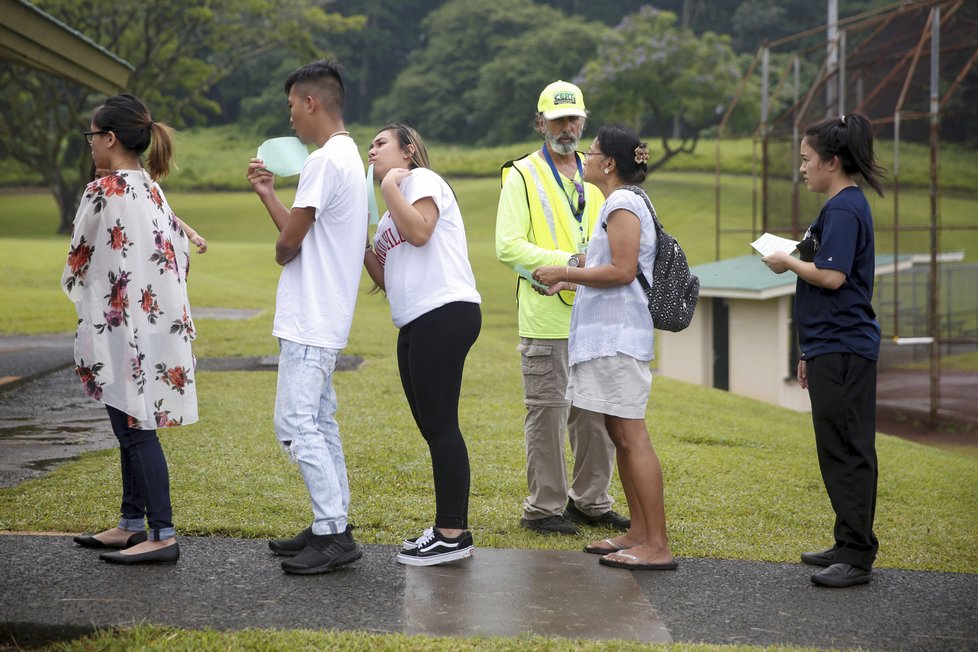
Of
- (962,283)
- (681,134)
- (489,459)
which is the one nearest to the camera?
(489,459)

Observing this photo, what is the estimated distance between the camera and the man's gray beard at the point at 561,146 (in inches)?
193

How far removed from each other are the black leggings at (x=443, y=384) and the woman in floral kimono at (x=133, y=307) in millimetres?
883

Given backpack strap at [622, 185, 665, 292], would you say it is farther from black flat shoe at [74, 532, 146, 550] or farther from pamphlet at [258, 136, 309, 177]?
black flat shoe at [74, 532, 146, 550]

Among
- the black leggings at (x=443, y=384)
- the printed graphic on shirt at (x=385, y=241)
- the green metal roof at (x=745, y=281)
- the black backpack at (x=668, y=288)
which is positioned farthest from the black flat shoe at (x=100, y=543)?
the green metal roof at (x=745, y=281)

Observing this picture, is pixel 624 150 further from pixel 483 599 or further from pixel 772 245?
pixel 483 599

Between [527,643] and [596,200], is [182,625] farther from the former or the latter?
[596,200]

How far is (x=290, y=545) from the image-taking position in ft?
13.8

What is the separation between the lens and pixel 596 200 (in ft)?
16.8

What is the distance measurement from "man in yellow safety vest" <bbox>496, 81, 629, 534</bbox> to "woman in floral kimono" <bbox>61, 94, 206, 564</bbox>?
5.05 ft

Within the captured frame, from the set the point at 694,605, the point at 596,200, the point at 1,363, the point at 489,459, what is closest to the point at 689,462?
the point at 489,459

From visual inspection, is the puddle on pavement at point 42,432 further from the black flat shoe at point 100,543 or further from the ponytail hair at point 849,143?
the ponytail hair at point 849,143

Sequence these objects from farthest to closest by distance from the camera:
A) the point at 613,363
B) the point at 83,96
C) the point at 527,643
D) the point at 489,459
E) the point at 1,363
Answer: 1. the point at 83,96
2. the point at 1,363
3. the point at 489,459
4. the point at 613,363
5. the point at 527,643

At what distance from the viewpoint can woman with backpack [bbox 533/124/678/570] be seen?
4250mm

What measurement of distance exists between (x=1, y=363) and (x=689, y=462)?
6.78m
